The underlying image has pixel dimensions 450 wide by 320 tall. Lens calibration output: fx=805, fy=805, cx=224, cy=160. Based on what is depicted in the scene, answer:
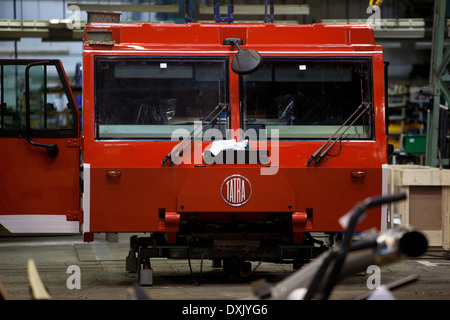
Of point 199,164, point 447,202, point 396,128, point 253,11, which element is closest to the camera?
point 199,164

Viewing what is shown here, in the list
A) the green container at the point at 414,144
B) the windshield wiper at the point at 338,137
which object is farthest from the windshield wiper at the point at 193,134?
the green container at the point at 414,144

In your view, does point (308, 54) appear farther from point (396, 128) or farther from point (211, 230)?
point (396, 128)

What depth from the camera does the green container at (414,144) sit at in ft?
58.5

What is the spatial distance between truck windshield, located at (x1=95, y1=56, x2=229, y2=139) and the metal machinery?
0.01 meters

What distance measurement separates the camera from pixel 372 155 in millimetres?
8914

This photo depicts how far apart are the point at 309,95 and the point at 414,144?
9.40 m

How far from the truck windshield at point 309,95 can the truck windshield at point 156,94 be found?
0.37 m

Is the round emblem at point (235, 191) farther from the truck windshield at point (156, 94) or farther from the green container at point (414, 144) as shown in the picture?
the green container at point (414, 144)

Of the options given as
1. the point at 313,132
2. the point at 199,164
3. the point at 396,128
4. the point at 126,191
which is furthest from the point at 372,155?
the point at 396,128

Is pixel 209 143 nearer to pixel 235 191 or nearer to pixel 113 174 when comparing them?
pixel 235 191

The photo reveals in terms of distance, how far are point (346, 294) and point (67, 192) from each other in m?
3.30

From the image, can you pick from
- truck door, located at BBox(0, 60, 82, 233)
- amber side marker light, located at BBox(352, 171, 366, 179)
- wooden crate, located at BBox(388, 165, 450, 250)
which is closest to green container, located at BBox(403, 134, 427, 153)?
wooden crate, located at BBox(388, 165, 450, 250)

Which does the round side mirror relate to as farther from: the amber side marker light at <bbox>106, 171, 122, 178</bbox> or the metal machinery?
the amber side marker light at <bbox>106, 171, 122, 178</bbox>

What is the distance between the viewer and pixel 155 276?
10406mm
